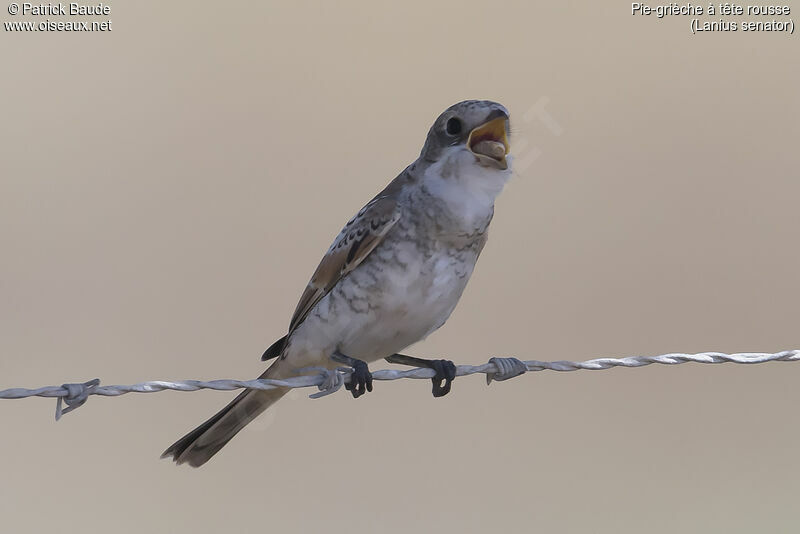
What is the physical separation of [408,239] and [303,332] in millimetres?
747

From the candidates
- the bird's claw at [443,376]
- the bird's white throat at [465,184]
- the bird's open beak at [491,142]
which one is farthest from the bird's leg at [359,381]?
the bird's open beak at [491,142]

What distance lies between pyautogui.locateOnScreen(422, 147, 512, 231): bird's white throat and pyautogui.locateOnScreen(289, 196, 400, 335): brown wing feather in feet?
0.85

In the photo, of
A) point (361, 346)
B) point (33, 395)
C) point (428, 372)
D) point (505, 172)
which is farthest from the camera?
point (361, 346)

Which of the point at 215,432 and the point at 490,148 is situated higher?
the point at 490,148

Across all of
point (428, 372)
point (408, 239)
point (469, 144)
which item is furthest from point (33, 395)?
point (469, 144)

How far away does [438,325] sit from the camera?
5004 mm

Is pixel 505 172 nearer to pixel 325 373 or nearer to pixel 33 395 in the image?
pixel 325 373

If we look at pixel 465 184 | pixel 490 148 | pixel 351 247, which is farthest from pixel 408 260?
pixel 490 148

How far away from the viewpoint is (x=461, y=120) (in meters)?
4.64

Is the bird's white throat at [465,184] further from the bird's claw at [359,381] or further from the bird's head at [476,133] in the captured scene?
the bird's claw at [359,381]

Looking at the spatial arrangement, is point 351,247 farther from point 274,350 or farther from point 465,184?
point 274,350

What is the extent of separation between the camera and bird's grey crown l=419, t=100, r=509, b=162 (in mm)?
4551

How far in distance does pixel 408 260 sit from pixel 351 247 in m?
0.32

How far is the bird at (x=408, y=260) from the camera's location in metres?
4.62
